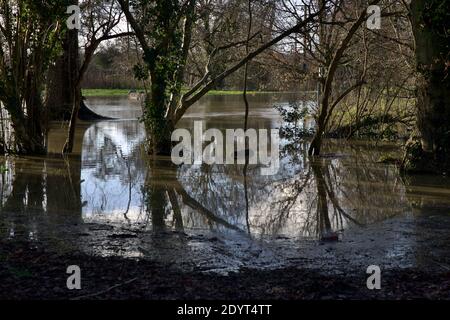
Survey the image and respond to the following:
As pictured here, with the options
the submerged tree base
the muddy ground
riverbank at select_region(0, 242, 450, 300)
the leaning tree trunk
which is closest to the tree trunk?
the leaning tree trunk

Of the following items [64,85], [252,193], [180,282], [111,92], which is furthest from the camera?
[111,92]

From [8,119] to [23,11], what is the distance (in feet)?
9.06

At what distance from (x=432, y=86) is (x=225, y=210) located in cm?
552

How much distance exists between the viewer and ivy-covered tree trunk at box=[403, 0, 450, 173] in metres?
11.9

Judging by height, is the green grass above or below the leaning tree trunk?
above

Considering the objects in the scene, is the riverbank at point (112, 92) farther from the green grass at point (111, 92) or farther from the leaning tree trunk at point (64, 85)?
the leaning tree trunk at point (64, 85)

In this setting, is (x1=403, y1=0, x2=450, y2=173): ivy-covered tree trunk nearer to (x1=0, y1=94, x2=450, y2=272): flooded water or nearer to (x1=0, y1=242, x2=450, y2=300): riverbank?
(x1=0, y1=94, x2=450, y2=272): flooded water

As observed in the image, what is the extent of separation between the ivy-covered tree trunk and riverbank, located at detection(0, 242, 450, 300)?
7013 mm

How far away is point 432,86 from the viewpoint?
12.4 metres

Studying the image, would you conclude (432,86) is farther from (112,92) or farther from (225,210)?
(112,92)

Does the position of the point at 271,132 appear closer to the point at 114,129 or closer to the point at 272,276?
the point at 114,129

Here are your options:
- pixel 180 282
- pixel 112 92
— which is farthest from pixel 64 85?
pixel 112 92

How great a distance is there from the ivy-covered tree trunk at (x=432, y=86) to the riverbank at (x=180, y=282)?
23.0ft
